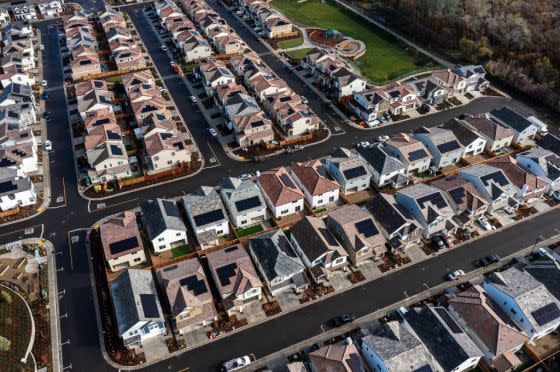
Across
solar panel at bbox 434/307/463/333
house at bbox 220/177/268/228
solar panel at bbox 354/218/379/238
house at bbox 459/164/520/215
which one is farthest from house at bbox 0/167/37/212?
house at bbox 459/164/520/215

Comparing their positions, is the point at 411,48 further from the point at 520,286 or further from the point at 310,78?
the point at 520,286

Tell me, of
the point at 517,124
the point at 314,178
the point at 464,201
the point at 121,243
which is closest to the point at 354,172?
the point at 314,178

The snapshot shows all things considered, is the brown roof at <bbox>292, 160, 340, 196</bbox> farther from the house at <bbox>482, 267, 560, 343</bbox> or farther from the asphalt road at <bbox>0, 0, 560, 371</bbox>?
the house at <bbox>482, 267, 560, 343</bbox>

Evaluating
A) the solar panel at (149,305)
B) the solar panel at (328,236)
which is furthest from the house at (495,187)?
the solar panel at (149,305)

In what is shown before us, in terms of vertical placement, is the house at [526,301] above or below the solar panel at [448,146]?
below

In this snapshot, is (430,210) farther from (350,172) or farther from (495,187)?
(350,172)

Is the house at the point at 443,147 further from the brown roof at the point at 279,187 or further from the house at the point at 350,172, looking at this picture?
A: the brown roof at the point at 279,187
